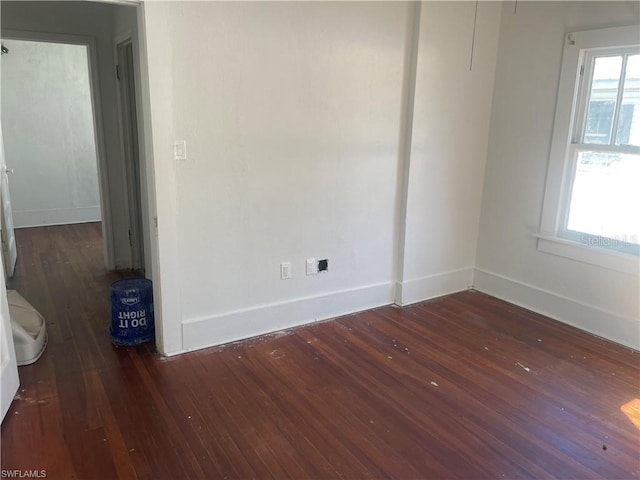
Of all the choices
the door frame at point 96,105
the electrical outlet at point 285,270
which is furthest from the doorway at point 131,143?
the electrical outlet at point 285,270

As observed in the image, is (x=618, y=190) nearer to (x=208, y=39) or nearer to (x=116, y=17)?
(x=208, y=39)

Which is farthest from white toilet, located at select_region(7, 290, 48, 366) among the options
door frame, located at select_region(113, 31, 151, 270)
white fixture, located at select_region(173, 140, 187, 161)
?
white fixture, located at select_region(173, 140, 187, 161)

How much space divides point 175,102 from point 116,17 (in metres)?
1.96

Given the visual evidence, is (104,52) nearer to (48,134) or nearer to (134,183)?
(134,183)

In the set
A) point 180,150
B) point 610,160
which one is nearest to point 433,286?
point 610,160

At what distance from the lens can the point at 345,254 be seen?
142 inches

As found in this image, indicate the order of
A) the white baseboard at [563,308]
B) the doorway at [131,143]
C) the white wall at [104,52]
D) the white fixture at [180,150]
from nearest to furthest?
the white fixture at [180,150] → the white baseboard at [563,308] → the white wall at [104,52] → the doorway at [131,143]

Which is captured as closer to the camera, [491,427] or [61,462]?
[61,462]

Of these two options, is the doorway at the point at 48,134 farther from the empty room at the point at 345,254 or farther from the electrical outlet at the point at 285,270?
the electrical outlet at the point at 285,270

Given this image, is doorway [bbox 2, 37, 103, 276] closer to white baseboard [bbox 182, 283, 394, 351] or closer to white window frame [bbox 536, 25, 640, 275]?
white baseboard [bbox 182, 283, 394, 351]

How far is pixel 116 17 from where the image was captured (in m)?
4.08

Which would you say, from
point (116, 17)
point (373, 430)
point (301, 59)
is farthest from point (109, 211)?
point (373, 430)

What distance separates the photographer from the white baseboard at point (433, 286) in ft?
12.8

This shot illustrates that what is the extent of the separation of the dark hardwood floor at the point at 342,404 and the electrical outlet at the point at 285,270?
0.39 metres
